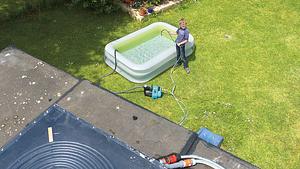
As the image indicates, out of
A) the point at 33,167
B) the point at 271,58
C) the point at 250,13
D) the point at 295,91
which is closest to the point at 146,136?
the point at 33,167

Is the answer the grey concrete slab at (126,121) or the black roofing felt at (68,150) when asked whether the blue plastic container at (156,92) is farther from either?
the black roofing felt at (68,150)

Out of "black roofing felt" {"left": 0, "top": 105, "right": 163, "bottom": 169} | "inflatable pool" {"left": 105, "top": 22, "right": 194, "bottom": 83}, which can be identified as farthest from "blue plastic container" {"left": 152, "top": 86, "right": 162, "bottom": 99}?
"black roofing felt" {"left": 0, "top": 105, "right": 163, "bottom": 169}

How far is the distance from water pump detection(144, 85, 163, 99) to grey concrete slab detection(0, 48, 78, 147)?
3.65m

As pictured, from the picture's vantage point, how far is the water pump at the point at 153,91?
28.3 feet

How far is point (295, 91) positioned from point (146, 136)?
6209mm

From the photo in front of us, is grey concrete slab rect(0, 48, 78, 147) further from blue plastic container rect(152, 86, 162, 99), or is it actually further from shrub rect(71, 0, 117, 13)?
shrub rect(71, 0, 117, 13)

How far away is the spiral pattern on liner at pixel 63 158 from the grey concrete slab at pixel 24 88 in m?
1.43

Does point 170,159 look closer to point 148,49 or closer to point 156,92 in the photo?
point 156,92

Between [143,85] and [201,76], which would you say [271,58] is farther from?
[143,85]

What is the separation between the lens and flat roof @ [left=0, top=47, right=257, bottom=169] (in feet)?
13.6

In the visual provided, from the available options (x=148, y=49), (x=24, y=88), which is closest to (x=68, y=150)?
(x=24, y=88)

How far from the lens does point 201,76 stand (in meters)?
9.51

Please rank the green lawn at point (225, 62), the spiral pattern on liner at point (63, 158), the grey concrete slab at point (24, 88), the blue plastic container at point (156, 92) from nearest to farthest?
the spiral pattern on liner at point (63, 158), the grey concrete slab at point (24, 88), the green lawn at point (225, 62), the blue plastic container at point (156, 92)

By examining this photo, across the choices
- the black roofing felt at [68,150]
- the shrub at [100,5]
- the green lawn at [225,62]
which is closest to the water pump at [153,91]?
the green lawn at [225,62]
